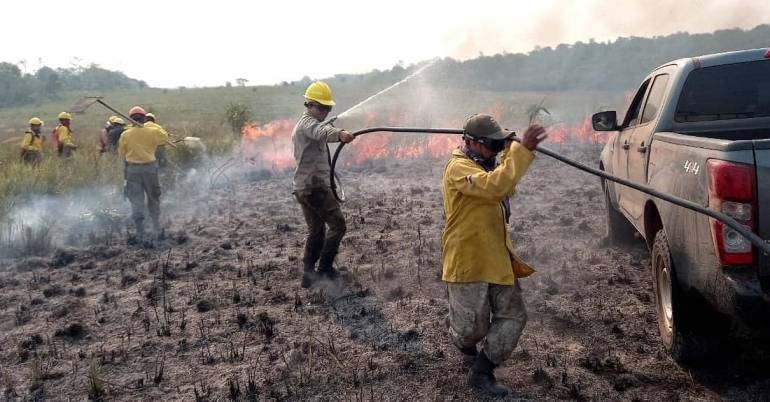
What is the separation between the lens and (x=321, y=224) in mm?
6438

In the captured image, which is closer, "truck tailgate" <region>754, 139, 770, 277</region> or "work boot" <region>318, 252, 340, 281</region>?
"truck tailgate" <region>754, 139, 770, 277</region>

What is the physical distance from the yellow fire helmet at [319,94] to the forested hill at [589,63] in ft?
118

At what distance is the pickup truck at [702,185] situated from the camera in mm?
3000

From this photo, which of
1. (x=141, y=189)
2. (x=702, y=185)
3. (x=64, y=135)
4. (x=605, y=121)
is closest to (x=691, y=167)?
(x=702, y=185)

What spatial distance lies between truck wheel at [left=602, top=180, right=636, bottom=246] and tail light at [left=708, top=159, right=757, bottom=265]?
3.63m

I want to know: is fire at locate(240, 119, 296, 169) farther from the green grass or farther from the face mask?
the face mask

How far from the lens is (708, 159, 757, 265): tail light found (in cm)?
297

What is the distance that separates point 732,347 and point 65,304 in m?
5.99

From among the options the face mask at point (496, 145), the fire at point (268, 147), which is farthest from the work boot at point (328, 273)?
the fire at point (268, 147)

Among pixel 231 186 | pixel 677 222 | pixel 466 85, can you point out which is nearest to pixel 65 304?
pixel 677 222

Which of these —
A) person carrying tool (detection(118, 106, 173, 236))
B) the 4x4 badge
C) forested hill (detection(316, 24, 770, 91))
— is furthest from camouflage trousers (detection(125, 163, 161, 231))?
forested hill (detection(316, 24, 770, 91))

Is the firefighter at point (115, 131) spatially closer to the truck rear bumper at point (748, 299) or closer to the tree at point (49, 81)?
the truck rear bumper at point (748, 299)

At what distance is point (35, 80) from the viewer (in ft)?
193

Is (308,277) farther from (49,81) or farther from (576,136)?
(49,81)
